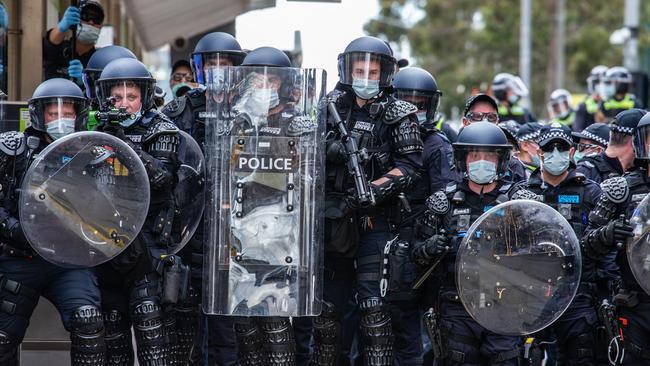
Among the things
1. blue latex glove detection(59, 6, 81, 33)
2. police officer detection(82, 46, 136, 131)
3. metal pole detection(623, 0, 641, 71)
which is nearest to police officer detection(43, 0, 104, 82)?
blue latex glove detection(59, 6, 81, 33)

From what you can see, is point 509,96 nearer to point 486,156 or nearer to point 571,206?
point 571,206

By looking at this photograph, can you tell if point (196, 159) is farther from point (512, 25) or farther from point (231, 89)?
point (512, 25)

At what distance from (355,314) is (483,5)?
105 ft

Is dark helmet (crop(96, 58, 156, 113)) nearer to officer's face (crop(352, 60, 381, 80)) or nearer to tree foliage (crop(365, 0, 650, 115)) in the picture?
officer's face (crop(352, 60, 381, 80))

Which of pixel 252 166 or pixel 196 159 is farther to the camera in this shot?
pixel 196 159

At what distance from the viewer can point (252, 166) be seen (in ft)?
24.7

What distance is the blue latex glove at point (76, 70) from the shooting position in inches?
376

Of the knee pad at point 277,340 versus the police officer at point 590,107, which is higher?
the police officer at point 590,107

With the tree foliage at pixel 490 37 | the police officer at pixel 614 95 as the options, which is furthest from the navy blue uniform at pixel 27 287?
the tree foliage at pixel 490 37

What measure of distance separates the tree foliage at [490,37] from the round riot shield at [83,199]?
29.0m

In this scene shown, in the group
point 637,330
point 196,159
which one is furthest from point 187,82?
point 637,330

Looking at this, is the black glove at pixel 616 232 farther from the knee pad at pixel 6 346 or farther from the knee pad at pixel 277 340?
the knee pad at pixel 6 346

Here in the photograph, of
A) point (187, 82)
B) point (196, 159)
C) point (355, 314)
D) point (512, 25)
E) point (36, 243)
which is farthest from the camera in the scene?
point (512, 25)

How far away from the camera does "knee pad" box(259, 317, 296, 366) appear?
7730mm
